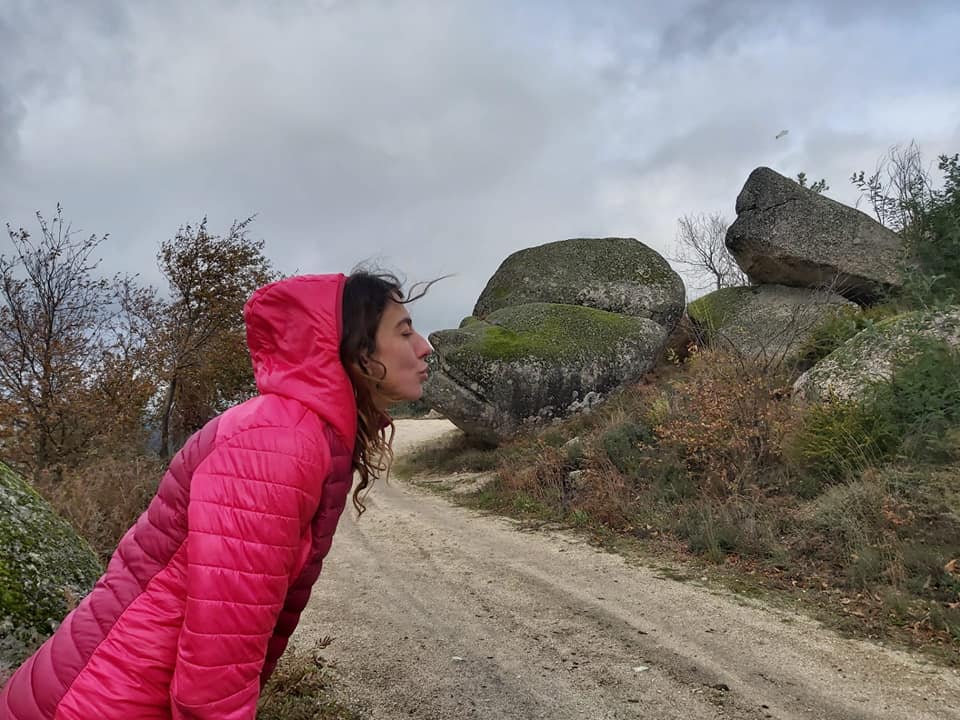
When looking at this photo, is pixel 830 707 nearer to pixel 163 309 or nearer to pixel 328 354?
pixel 328 354

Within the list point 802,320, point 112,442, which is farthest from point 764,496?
point 112,442

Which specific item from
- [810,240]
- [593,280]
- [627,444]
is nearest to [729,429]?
[627,444]

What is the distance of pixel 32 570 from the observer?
2746 millimetres

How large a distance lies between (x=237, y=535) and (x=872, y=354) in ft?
28.8

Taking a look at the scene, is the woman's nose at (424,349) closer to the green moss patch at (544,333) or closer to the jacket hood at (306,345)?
the jacket hood at (306,345)

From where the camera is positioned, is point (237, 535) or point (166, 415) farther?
point (166, 415)

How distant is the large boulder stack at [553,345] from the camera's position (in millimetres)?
12578

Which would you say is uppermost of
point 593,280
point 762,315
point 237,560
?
point 593,280

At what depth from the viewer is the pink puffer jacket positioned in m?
1.32

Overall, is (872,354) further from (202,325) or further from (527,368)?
(202,325)

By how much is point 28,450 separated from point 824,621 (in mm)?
10203

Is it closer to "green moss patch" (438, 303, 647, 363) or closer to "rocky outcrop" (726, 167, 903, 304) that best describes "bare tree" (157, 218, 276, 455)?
"green moss patch" (438, 303, 647, 363)

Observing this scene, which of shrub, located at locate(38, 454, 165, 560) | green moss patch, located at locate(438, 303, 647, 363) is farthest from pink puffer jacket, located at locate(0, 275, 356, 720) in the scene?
green moss patch, located at locate(438, 303, 647, 363)

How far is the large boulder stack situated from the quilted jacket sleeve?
11152 mm
